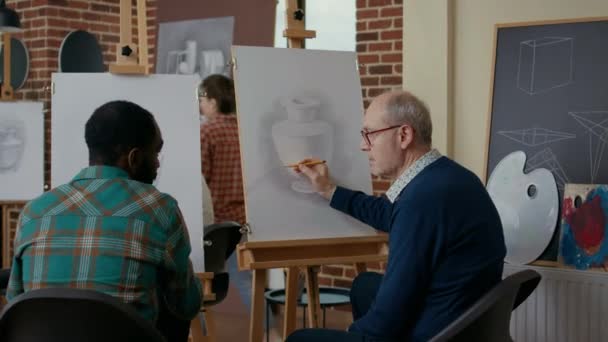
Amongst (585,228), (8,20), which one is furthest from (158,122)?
(8,20)

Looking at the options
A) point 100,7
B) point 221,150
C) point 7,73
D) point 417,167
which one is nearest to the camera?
point 417,167

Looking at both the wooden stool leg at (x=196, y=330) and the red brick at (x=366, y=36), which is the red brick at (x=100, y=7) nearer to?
the red brick at (x=366, y=36)

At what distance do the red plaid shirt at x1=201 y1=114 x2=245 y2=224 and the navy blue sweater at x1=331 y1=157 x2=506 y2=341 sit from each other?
2313 mm

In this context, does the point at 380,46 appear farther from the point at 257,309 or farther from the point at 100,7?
the point at 100,7

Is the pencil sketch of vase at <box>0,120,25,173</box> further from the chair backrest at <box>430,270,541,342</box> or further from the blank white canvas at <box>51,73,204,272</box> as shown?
the chair backrest at <box>430,270,541,342</box>

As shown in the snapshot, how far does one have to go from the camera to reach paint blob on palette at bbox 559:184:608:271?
3424mm

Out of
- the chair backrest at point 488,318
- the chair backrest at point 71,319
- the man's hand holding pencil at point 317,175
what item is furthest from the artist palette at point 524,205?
the chair backrest at point 71,319

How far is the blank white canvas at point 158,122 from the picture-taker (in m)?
3.41

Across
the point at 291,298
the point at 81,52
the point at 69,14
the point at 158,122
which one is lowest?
the point at 291,298

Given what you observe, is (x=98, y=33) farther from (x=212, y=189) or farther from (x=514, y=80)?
(x=514, y=80)

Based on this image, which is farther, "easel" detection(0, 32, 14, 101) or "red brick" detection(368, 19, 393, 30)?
"easel" detection(0, 32, 14, 101)

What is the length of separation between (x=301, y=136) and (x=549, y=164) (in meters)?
1.11

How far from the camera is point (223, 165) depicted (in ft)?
15.3

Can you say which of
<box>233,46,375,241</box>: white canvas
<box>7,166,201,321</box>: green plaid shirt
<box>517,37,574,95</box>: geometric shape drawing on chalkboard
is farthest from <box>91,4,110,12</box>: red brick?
<box>7,166,201,321</box>: green plaid shirt
